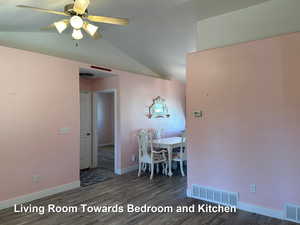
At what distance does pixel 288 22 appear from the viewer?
3141 millimetres

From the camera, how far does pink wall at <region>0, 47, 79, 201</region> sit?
3369 mm

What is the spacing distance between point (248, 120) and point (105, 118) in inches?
301

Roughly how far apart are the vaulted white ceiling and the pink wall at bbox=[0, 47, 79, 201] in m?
0.52

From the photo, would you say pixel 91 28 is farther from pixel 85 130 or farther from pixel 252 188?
pixel 85 130

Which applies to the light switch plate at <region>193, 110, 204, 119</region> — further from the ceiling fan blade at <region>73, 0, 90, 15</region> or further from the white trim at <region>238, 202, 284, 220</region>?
the ceiling fan blade at <region>73, 0, 90, 15</region>

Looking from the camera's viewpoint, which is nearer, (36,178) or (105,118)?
(36,178)

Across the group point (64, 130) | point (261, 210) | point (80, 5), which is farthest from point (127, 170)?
point (80, 5)

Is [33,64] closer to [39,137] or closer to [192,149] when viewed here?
[39,137]

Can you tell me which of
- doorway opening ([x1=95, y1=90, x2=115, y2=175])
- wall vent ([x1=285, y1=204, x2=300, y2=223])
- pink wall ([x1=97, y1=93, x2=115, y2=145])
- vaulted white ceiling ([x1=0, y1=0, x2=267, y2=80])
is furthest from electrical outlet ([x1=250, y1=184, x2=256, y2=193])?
pink wall ([x1=97, y1=93, x2=115, y2=145])

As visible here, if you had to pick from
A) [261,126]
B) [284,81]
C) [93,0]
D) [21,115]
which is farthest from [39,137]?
[284,81]

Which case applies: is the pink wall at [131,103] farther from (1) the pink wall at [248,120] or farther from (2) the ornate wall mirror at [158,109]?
(1) the pink wall at [248,120]

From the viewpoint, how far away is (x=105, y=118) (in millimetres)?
9969

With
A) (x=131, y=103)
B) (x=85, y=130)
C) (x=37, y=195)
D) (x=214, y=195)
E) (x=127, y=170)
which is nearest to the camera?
(x=214, y=195)

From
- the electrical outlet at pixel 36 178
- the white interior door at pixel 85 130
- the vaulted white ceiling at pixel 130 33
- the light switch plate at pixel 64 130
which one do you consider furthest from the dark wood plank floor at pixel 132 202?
the vaulted white ceiling at pixel 130 33
